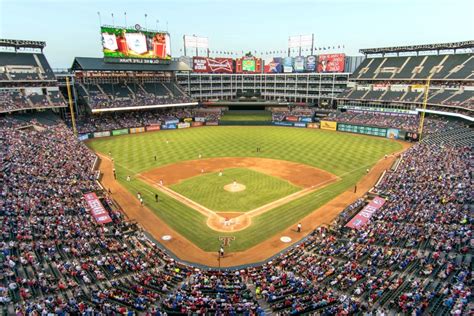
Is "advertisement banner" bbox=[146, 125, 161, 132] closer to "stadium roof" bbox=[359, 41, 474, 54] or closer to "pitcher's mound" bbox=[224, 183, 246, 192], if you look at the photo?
"pitcher's mound" bbox=[224, 183, 246, 192]

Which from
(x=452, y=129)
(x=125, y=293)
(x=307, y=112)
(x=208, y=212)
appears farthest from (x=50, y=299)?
(x=307, y=112)

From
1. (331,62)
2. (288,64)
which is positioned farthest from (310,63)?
(288,64)

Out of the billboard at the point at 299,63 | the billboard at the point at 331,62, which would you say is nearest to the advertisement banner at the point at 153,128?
the billboard at the point at 299,63

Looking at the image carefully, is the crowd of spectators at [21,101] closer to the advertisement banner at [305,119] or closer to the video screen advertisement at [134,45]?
the video screen advertisement at [134,45]

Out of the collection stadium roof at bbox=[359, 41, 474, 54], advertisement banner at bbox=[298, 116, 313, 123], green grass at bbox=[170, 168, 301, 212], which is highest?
stadium roof at bbox=[359, 41, 474, 54]

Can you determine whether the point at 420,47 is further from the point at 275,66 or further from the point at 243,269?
the point at 243,269

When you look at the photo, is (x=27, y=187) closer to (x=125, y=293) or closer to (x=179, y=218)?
(x=179, y=218)

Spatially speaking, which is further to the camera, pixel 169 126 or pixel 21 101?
pixel 169 126

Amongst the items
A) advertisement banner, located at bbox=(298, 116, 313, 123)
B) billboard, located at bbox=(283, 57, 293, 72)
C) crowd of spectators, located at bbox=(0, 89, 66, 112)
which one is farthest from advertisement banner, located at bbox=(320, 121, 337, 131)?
crowd of spectators, located at bbox=(0, 89, 66, 112)
